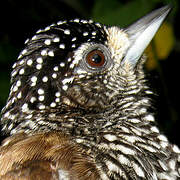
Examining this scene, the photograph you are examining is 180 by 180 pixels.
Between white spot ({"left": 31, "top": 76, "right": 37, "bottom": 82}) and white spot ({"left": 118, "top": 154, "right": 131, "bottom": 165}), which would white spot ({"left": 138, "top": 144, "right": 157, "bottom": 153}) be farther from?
white spot ({"left": 31, "top": 76, "right": 37, "bottom": 82})

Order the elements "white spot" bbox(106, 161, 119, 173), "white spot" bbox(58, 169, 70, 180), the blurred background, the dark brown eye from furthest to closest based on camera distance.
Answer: the blurred background < the dark brown eye < "white spot" bbox(106, 161, 119, 173) < "white spot" bbox(58, 169, 70, 180)

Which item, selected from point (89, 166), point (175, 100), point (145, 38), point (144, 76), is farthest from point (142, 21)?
point (175, 100)

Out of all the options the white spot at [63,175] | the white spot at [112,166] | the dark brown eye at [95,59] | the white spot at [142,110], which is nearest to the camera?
the white spot at [63,175]

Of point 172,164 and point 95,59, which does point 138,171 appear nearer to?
point 172,164

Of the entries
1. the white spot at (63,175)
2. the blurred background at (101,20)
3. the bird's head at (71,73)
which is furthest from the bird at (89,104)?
the blurred background at (101,20)

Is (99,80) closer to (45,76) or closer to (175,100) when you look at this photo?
(45,76)

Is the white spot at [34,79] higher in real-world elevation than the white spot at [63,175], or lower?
higher

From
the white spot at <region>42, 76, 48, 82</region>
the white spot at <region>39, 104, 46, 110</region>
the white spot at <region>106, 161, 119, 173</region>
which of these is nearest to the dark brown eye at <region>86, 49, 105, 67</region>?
the white spot at <region>42, 76, 48, 82</region>

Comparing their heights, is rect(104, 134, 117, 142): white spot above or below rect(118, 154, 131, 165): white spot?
above

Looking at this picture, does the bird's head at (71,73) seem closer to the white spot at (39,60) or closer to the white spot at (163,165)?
the white spot at (39,60)
